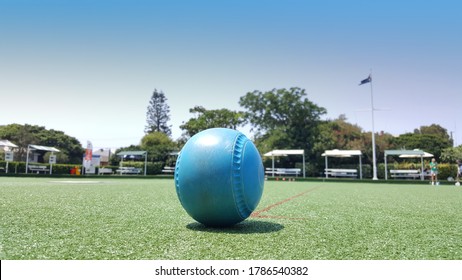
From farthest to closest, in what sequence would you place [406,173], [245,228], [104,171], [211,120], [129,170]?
[211,120]
[104,171]
[129,170]
[406,173]
[245,228]

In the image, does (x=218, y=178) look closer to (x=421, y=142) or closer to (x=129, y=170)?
(x=129, y=170)

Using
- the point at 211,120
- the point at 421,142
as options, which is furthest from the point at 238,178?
the point at 421,142

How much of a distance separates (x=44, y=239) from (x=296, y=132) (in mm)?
40145

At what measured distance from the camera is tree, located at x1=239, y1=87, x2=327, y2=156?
4169 centimetres

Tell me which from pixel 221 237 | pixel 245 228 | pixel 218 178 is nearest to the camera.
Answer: pixel 221 237

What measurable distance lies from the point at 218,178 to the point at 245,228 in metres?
0.98

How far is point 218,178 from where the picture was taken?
14.6ft

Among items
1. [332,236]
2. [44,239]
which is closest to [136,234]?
[44,239]

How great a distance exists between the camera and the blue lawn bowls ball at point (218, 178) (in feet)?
14.7

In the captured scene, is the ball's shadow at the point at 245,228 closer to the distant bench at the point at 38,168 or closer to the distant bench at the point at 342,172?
the distant bench at the point at 342,172

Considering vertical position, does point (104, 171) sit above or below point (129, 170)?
below

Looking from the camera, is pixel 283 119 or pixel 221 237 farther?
pixel 283 119

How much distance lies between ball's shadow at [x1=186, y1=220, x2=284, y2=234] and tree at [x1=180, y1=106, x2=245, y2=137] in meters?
44.0

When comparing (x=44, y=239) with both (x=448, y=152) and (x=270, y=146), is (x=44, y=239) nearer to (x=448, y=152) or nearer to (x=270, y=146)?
(x=270, y=146)
